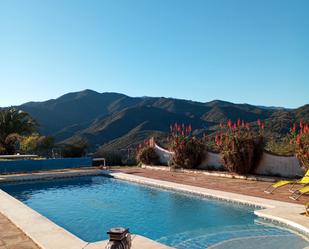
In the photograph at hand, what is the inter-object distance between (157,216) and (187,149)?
802 centimetres

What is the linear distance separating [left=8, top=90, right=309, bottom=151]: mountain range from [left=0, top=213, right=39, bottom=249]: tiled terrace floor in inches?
1387

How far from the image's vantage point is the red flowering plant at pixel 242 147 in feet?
49.1

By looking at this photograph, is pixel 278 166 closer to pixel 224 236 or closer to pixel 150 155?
pixel 224 236

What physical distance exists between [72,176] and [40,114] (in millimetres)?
59074

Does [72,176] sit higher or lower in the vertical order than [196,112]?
lower

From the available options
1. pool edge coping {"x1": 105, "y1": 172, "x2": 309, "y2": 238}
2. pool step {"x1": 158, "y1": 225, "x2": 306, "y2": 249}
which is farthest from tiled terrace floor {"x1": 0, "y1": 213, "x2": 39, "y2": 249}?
pool edge coping {"x1": 105, "y1": 172, "x2": 309, "y2": 238}

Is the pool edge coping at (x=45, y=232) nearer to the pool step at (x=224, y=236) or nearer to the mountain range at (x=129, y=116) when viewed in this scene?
the pool step at (x=224, y=236)

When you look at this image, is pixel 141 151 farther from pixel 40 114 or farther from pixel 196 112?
pixel 40 114

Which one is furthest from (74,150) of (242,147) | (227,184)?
(227,184)

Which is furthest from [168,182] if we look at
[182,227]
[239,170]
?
[182,227]

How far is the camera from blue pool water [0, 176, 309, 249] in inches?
309

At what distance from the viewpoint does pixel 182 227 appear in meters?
9.01

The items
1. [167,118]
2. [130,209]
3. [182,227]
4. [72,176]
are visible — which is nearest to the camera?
[182,227]

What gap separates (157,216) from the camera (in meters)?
10.2
